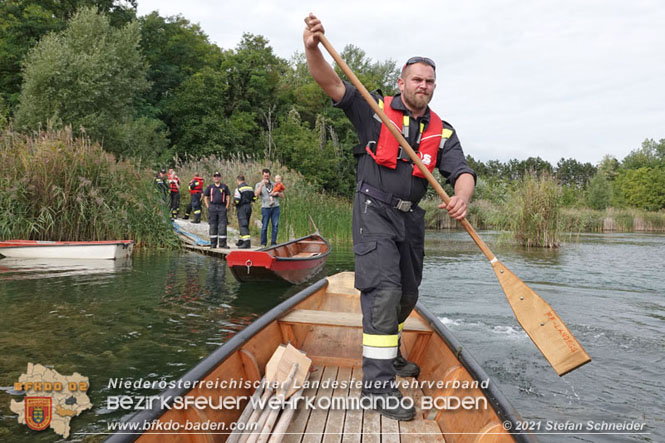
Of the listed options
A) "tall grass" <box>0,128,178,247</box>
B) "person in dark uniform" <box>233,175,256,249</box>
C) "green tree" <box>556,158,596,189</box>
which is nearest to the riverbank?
"person in dark uniform" <box>233,175,256,249</box>

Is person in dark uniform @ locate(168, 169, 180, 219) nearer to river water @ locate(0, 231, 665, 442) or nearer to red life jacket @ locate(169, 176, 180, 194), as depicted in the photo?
red life jacket @ locate(169, 176, 180, 194)

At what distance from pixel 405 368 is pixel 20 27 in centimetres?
3201

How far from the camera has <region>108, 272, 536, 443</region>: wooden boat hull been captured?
6.15 ft

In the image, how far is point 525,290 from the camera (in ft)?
8.58

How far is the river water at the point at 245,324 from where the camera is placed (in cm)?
383

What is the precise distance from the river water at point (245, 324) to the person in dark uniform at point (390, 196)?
5.40 ft

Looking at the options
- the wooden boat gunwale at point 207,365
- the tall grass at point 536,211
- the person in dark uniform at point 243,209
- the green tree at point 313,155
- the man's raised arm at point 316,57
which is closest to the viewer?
the wooden boat gunwale at point 207,365

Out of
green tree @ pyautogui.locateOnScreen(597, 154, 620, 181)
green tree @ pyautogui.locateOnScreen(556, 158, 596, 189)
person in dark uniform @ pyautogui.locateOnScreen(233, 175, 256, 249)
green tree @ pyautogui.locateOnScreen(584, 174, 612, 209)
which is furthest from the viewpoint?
green tree @ pyautogui.locateOnScreen(556, 158, 596, 189)

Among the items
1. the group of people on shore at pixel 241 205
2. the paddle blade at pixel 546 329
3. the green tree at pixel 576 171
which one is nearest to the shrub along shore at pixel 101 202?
the group of people on shore at pixel 241 205

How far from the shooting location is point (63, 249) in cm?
1027

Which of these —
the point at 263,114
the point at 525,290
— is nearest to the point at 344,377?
the point at 525,290

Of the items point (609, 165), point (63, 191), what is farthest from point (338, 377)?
point (609, 165)

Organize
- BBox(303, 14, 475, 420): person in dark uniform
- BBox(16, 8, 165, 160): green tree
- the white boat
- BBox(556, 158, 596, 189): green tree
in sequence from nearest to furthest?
BBox(303, 14, 475, 420): person in dark uniform < the white boat < BBox(16, 8, 165, 160): green tree < BBox(556, 158, 596, 189): green tree

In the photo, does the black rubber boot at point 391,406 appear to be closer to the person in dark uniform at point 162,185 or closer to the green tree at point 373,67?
the person in dark uniform at point 162,185
